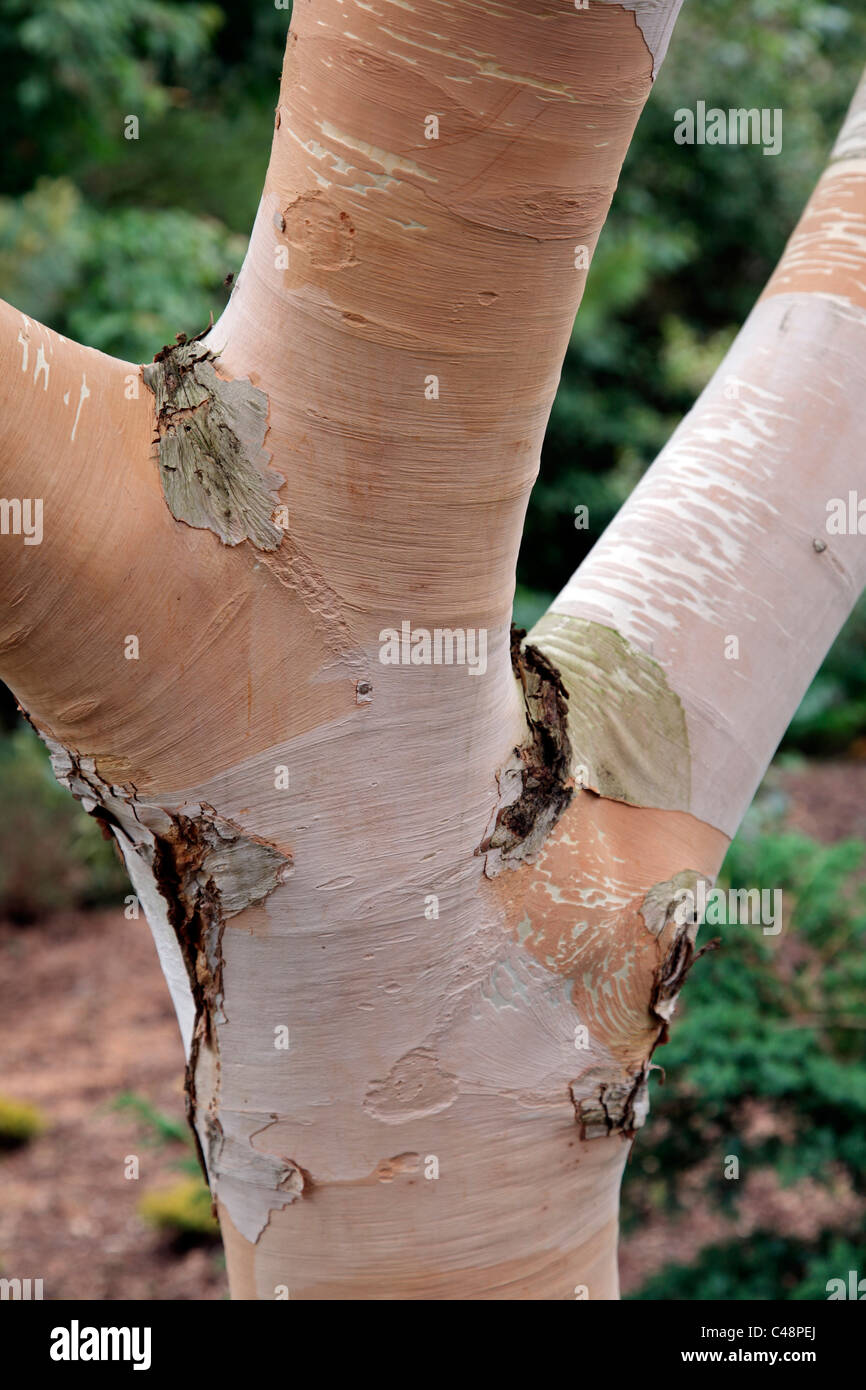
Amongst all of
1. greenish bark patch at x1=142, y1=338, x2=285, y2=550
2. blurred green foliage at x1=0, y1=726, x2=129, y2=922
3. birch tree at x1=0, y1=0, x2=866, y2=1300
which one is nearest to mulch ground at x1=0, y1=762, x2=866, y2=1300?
blurred green foliage at x1=0, y1=726, x2=129, y2=922

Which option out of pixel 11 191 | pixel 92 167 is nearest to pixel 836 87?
pixel 92 167

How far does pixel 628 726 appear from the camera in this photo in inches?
43.0

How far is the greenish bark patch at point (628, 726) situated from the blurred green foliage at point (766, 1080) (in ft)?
5.92

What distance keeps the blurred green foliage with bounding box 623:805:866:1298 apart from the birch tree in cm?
171

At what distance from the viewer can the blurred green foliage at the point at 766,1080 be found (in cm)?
274

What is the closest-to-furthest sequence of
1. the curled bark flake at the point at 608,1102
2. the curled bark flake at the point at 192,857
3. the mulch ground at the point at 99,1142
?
the curled bark flake at the point at 192,857 → the curled bark flake at the point at 608,1102 → the mulch ground at the point at 99,1142

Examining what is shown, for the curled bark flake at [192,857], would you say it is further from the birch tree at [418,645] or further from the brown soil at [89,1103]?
the brown soil at [89,1103]

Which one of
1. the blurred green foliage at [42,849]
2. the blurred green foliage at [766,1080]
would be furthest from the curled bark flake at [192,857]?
the blurred green foliage at [42,849]

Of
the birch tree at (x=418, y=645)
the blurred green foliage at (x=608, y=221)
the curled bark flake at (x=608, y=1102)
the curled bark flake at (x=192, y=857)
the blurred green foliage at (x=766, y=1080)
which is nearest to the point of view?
the birch tree at (x=418, y=645)

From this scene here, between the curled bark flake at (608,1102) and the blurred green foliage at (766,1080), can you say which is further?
the blurred green foliage at (766,1080)

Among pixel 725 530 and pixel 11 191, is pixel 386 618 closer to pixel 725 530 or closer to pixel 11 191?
pixel 725 530

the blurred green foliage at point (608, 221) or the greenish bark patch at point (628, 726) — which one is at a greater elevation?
the blurred green foliage at point (608, 221)

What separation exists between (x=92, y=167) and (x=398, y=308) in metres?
6.87

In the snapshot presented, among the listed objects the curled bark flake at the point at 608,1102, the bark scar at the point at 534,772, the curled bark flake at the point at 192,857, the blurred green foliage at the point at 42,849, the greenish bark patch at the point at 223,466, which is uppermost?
the blurred green foliage at the point at 42,849
